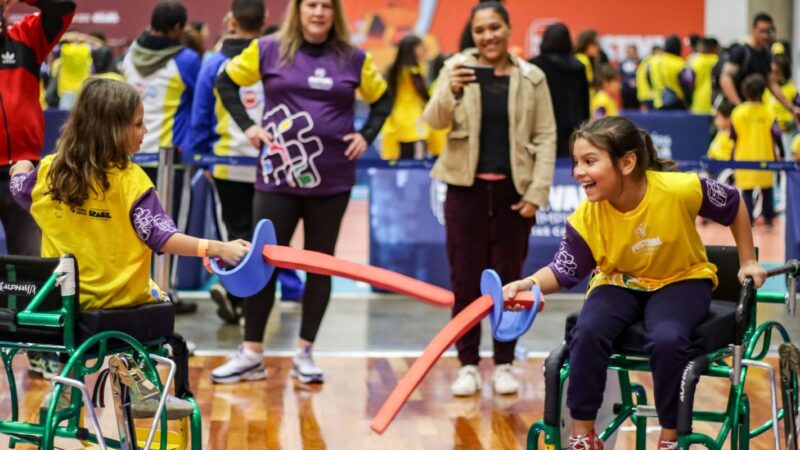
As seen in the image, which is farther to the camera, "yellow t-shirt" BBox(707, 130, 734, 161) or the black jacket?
"yellow t-shirt" BBox(707, 130, 734, 161)

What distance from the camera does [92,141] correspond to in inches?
152

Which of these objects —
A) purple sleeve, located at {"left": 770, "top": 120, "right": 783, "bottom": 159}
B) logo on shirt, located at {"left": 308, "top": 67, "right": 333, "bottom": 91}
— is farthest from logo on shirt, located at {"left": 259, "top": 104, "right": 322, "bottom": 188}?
purple sleeve, located at {"left": 770, "top": 120, "right": 783, "bottom": 159}

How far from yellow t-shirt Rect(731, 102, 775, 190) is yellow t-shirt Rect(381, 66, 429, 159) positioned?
2660 mm

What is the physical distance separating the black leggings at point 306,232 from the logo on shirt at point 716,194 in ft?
7.22

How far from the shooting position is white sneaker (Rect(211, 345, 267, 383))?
5.69 metres

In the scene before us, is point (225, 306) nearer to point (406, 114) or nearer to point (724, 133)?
point (406, 114)

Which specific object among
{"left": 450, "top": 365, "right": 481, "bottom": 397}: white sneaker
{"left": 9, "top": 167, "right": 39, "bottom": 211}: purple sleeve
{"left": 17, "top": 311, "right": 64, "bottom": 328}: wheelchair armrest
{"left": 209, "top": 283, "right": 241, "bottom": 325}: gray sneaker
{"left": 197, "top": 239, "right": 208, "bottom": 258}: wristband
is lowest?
{"left": 450, "top": 365, "right": 481, "bottom": 397}: white sneaker

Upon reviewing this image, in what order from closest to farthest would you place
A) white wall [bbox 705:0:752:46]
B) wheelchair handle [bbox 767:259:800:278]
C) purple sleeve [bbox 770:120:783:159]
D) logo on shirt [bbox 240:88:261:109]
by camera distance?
wheelchair handle [bbox 767:259:800:278] → logo on shirt [bbox 240:88:261:109] → purple sleeve [bbox 770:120:783:159] → white wall [bbox 705:0:752:46]

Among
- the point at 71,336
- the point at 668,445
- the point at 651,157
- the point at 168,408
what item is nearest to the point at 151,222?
the point at 71,336

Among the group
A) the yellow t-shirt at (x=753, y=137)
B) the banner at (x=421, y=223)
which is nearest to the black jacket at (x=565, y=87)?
the banner at (x=421, y=223)

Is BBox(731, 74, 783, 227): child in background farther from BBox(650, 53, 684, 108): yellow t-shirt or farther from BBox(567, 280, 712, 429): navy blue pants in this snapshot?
BBox(567, 280, 712, 429): navy blue pants

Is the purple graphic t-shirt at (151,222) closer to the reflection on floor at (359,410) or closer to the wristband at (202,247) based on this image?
the wristband at (202,247)

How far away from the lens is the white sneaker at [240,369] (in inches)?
224

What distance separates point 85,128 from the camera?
3.88 m
